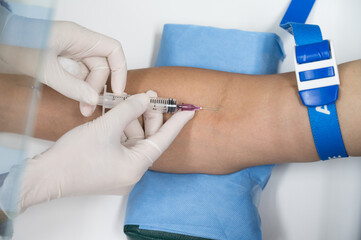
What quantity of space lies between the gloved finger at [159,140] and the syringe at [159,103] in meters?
0.03

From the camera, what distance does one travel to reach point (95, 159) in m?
1.11

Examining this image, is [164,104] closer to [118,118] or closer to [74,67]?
[118,118]

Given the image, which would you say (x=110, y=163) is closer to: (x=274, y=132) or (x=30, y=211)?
(x=274, y=132)

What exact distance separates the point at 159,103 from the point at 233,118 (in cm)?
27

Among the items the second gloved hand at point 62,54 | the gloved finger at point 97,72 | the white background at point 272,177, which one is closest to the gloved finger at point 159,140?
the second gloved hand at point 62,54

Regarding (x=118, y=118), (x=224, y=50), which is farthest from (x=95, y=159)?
(x=224, y=50)

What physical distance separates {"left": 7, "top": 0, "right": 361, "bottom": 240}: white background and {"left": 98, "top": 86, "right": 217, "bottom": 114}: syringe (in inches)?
18.8

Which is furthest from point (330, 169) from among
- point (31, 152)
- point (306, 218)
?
point (31, 152)

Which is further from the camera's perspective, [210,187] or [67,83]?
→ [210,187]

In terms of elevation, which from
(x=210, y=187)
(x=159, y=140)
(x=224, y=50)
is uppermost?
(x=224, y=50)

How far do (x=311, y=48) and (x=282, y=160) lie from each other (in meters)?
0.40

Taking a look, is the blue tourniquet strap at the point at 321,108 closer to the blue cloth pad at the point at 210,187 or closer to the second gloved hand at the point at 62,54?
the blue cloth pad at the point at 210,187

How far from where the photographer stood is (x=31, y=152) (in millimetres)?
1573

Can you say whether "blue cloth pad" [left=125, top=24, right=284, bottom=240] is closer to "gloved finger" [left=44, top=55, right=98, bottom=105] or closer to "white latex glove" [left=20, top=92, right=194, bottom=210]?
"white latex glove" [left=20, top=92, right=194, bottom=210]
